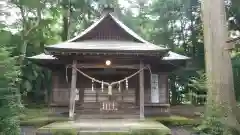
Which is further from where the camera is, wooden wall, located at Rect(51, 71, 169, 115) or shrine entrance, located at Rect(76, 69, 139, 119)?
wooden wall, located at Rect(51, 71, 169, 115)

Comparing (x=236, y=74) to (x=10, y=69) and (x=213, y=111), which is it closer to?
(x=213, y=111)

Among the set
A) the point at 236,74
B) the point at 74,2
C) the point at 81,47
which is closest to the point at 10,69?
the point at 81,47

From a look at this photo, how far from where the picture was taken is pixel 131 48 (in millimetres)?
10000

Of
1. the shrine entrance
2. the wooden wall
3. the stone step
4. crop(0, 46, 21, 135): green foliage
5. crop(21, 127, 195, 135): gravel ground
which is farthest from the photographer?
the wooden wall

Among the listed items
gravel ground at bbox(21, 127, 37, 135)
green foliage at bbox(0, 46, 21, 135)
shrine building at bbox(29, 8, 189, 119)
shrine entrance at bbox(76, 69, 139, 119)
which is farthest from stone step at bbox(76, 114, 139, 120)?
green foliage at bbox(0, 46, 21, 135)

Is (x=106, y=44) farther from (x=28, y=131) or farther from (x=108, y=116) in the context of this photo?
(x=28, y=131)

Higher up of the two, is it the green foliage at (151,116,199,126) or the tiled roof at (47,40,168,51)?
the tiled roof at (47,40,168,51)

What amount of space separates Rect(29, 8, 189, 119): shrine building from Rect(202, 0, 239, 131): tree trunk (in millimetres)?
2845

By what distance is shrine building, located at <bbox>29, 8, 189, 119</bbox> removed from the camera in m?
10.7

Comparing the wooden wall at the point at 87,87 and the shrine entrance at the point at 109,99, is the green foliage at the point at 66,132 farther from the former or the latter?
the wooden wall at the point at 87,87

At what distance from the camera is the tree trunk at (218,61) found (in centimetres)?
737

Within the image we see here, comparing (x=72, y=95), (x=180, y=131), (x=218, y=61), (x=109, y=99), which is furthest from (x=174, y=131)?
(x=72, y=95)

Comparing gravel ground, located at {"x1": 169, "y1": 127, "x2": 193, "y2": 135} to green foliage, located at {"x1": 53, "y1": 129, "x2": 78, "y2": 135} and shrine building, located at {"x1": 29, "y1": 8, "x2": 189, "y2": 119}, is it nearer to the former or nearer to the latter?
shrine building, located at {"x1": 29, "y1": 8, "x2": 189, "y2": 119}

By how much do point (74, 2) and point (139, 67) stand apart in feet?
49.2
